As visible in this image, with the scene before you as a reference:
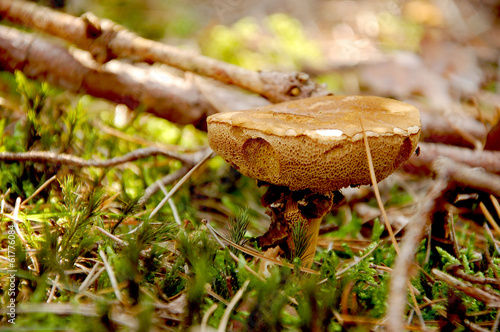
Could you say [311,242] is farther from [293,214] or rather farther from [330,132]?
[330,132]

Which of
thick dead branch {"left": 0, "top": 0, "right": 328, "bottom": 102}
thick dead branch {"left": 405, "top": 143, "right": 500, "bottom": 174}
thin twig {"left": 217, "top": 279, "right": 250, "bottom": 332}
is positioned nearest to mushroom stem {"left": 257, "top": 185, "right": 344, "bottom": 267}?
thin twig {"left": 217, "top": 279, "right": 250, "bottom": 332}

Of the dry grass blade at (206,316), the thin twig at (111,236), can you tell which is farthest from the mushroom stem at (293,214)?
the thin twig at (111,236)

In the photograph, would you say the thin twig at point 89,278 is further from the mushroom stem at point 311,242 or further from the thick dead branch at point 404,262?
the thick dead branch at point 404,262

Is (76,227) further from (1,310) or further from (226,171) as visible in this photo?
(226,171)

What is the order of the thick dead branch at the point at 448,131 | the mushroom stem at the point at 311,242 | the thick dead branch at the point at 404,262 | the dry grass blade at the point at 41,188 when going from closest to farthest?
the thick dead branch at the point at 404,262, the mushroom stem at the point at 311,242, the dry grass blade at the point at 41,188, the thick dead branch at the point at 448,131

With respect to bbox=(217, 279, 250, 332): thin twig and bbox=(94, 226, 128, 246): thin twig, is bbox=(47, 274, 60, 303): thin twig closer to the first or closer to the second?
bbox=(94, 226, 128, 246): thin twig

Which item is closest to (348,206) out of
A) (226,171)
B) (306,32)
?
(226,171)

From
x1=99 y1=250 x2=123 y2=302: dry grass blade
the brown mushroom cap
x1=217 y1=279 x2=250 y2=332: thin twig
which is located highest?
the brown mushroom cap

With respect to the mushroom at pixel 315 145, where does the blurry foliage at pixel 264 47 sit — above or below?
below
